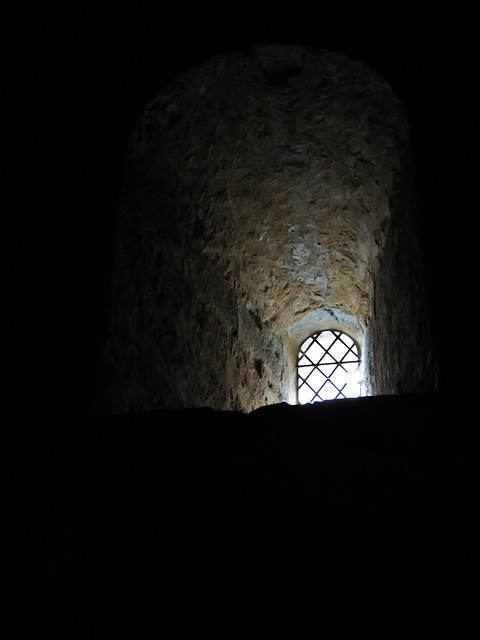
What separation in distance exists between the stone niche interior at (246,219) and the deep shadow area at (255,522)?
1.10ft

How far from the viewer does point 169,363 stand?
7.20 feet

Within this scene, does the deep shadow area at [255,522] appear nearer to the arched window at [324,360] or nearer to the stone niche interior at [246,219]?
the stone niche interior at [246,219]

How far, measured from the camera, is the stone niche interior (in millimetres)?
2020

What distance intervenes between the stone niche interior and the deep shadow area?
1.10ft

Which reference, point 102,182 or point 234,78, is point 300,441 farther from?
point 234,78

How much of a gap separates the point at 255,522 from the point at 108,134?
140 centimetres

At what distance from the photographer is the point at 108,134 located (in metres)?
2.10

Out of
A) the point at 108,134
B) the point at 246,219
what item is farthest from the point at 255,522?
the point at 246,219

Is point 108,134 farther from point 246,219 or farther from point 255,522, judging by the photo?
point 255,522

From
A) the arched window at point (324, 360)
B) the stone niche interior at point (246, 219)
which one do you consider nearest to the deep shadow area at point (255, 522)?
the stone niche interior at point (246, 219)

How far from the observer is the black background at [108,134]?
1.64m

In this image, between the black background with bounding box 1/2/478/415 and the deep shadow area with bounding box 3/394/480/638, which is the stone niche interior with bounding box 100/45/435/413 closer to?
the black background with bounding box 1/2/478/415

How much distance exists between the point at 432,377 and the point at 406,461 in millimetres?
360

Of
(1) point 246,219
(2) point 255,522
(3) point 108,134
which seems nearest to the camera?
(2) point 255,522
